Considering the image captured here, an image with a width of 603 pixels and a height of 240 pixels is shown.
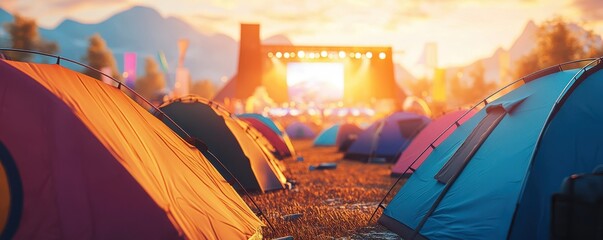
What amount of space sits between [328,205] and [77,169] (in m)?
5.54

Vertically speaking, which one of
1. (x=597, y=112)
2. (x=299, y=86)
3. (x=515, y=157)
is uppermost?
(x=597, y=112)

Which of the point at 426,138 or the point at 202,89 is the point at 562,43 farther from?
the point at 202,89

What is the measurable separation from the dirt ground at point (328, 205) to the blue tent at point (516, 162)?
80 cm

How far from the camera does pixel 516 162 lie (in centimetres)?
591

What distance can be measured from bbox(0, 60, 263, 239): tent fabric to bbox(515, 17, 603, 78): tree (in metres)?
52.4

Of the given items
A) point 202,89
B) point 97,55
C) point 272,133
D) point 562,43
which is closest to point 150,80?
point 202,89

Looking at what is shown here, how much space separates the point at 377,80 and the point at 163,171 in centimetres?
3976

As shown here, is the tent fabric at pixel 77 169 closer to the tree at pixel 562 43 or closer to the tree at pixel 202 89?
the tree at pixel 562 43

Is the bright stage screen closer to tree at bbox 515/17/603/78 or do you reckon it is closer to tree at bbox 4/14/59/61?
tree at bbox 515/17/603/78

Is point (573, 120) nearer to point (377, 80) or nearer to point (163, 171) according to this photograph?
point (163, 171)

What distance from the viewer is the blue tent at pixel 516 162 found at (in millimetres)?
5672

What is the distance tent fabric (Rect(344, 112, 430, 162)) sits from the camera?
59.2 ft

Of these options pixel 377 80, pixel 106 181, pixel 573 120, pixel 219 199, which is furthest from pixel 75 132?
pixel 377 80

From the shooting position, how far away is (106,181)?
471 cm
